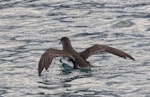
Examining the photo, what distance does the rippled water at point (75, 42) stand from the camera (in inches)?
666

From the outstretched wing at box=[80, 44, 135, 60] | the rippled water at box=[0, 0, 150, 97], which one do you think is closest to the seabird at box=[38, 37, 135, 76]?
the outstretched wing at box=[80, 44, 135, 60]

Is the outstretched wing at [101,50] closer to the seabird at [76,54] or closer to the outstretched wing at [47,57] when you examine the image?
the seabird at [76,54]

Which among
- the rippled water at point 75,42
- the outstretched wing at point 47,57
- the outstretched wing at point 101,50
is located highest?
the outstretched wing at point 47,57

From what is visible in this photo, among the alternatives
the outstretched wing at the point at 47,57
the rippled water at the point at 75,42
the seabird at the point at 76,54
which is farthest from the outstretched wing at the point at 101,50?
the outstretched wing at the point at 47,57

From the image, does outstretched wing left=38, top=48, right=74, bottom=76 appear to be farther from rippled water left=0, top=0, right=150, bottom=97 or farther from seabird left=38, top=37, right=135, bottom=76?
rippled water left=0, top=0, right=150, bottom=97

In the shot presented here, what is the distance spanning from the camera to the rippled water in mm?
16922

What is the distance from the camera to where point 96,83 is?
56.6 ft

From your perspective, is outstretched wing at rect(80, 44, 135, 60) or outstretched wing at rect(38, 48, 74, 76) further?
outstretched wing at rect(80, 44, 135, 60)

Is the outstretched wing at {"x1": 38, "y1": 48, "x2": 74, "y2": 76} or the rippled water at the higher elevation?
the outstretched wing at {"x1": 38, "y1": 48, "x2": 74, "y2": 76}

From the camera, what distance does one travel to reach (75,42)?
21.3 metres

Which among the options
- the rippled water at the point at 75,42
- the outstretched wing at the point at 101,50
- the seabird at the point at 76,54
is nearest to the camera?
the rippled water at the point at 75,42

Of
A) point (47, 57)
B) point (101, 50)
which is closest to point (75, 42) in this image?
point (101, 50)

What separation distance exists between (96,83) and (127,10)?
7.46m

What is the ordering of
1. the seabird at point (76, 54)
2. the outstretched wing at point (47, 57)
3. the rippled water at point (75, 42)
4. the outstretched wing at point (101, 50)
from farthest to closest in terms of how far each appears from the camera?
the outstretched wing at point (101, 50) → the seabird at point (76, 54) → the outstretched wing at point (47, 57) → the rippled water at point (75, 42)
